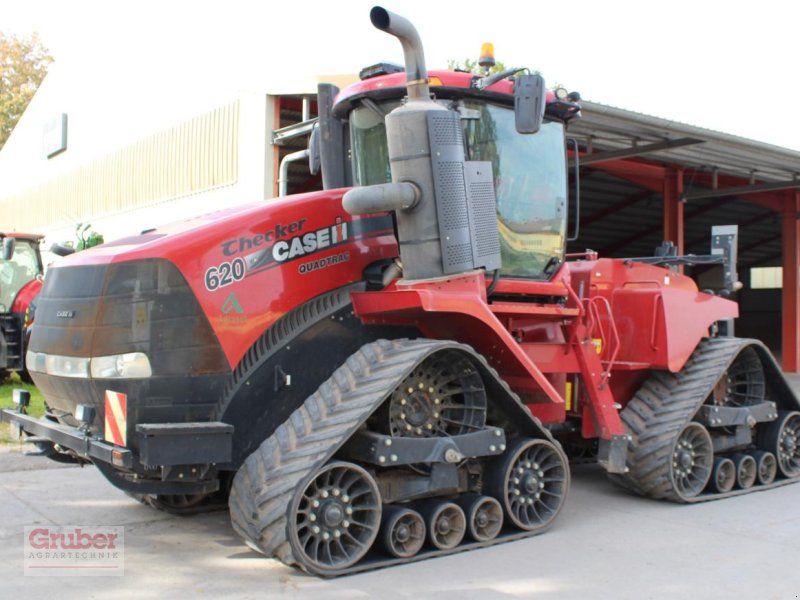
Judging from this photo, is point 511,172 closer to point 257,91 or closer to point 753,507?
point 753,507

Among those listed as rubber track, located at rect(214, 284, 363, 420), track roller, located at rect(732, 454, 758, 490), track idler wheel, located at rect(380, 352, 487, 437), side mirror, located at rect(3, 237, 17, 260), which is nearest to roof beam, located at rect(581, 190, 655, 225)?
side mirror, located at rect(3, 237, 17, 260)

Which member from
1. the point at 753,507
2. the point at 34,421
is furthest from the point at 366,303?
the point at 753,507

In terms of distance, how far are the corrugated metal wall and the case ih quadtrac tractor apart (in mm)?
8832

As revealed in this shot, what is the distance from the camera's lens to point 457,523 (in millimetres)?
4934

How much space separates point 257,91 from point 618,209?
1368 cm

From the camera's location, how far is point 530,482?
5.26 m

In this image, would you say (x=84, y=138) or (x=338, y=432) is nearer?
(x=338, y=432)

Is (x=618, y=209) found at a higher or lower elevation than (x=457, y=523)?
higher

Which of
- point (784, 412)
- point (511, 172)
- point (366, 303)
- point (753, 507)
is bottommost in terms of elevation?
point (753, 507)

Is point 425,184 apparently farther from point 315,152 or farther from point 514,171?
point 315,152

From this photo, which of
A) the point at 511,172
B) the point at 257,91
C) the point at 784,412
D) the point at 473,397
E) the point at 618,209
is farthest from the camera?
the point at 618,209

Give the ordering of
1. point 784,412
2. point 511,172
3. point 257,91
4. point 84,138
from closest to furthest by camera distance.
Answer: point 511,172
point 784,412
point 257,91
point 84,138

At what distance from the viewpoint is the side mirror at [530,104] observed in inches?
187

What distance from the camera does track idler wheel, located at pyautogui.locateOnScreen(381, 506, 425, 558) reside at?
4.61m
